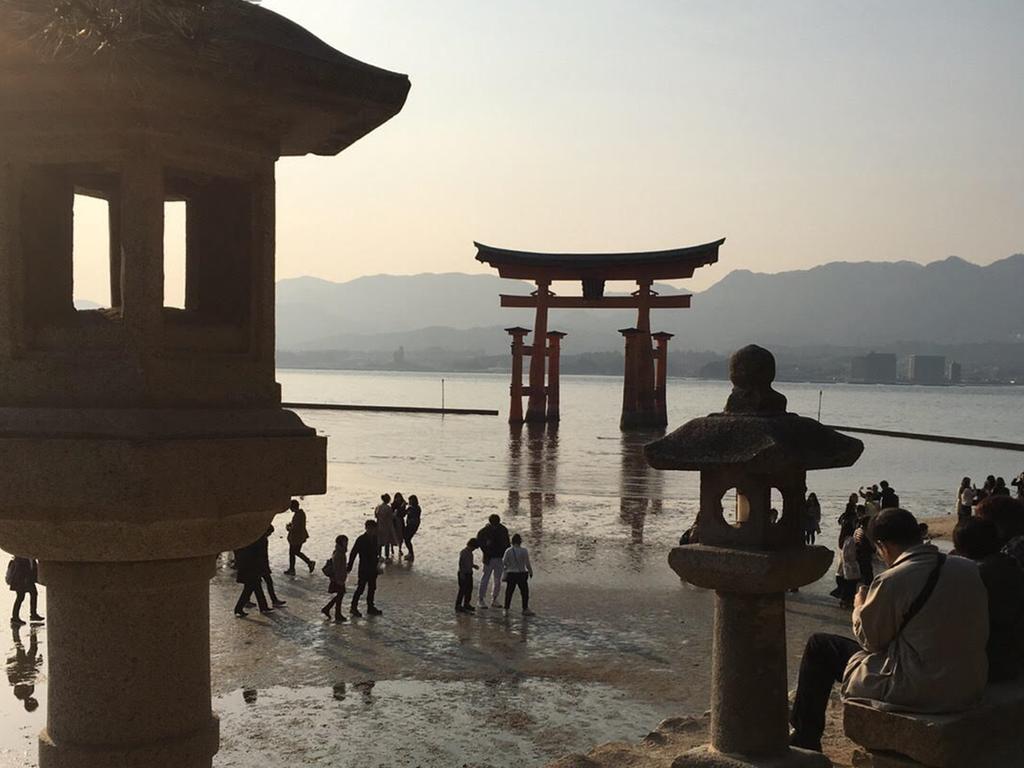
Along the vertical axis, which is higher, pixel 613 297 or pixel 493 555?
pixel 613 297

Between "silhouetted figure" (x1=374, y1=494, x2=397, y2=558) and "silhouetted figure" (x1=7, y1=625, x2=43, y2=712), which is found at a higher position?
"silhouetted figure" (x1=374, y1=494, x2=397, y2=558)

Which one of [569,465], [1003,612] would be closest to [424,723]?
[1003,612]

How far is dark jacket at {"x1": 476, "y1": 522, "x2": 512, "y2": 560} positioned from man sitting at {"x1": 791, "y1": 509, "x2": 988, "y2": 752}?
27.1 feet

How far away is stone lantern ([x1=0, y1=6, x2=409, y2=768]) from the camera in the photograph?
3102 millimetres

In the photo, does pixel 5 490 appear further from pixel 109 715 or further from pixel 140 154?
pixel 140 154

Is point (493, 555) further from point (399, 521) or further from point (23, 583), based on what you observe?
point (23, 583)

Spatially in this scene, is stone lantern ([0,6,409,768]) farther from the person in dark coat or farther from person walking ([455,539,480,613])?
person walking ([455,539,480,613])

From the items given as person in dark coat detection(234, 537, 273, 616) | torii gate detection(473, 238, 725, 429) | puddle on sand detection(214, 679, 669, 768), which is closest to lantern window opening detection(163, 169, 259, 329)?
puddle on sand detection(214, 679, 669, 768)

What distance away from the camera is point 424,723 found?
7.55m

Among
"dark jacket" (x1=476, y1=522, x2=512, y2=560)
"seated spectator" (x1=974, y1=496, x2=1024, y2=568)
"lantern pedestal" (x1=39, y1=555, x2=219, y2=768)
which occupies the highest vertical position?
"seated spectator" (x1=974, y1=496, x2=1024, y2=568)

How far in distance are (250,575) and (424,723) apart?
409 centimetres

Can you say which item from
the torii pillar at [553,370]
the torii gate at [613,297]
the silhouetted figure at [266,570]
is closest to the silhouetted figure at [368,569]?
the silhouetted figure at [266,570]

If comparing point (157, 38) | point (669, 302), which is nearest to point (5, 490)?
point (157, 38)

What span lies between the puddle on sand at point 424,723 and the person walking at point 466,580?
2.75m
